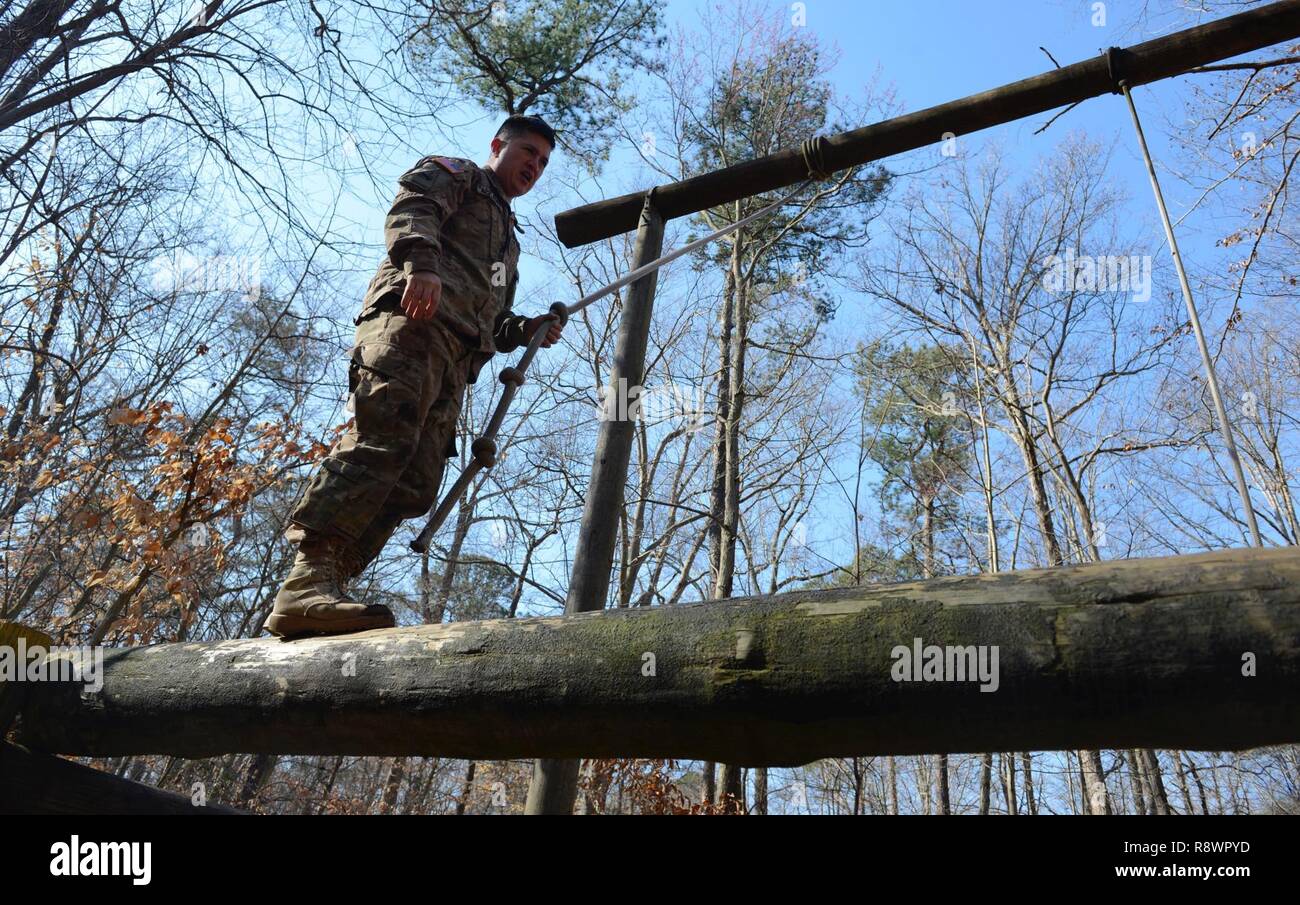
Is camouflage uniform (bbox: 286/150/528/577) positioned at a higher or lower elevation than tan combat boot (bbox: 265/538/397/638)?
higher

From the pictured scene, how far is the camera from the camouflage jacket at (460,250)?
10.0ft

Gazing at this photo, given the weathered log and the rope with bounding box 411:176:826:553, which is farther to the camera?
the rope with bounding box 411:176:826:553

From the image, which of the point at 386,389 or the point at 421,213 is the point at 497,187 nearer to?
the point at 421,213

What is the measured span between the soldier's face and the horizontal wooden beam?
126 centimetres

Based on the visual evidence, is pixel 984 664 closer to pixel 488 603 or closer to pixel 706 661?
pixel 706 661

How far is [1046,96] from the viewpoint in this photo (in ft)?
13.4

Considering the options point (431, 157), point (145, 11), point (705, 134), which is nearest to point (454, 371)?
point (431, 157)

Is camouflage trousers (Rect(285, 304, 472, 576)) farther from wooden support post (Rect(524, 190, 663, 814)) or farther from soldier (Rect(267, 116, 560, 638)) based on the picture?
wooden support post (Rect(524, 190, 663, 814))

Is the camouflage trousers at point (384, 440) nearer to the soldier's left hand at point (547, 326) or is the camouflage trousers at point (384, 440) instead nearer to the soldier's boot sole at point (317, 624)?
the soldier's boot sole at point (317, 624)

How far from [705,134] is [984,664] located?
1267 centimetres

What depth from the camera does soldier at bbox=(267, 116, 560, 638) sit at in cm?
271

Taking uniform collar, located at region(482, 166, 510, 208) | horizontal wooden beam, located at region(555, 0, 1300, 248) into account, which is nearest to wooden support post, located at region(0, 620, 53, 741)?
uniform collar, located at region(482, 166, 510, 208)

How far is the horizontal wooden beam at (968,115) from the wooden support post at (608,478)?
0.99 ft

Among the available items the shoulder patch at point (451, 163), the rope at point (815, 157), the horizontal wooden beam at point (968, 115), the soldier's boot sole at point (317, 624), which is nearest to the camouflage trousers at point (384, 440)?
the soldier's boot sole at point (317, 624)
